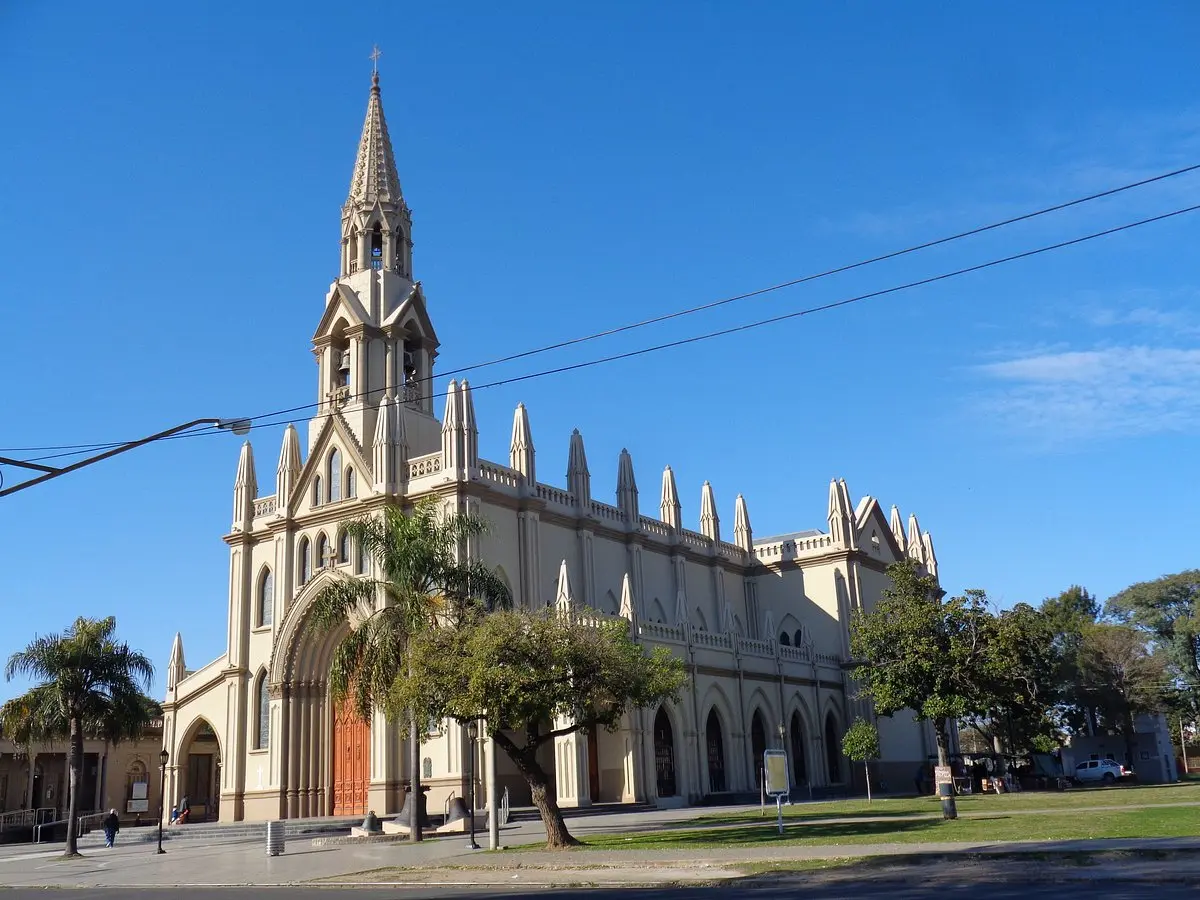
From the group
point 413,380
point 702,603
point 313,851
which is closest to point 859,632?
point 702,603

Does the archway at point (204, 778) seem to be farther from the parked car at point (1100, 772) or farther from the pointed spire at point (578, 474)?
the parked car at point (1100, 772)

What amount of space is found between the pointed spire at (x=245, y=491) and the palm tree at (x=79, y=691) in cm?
1047

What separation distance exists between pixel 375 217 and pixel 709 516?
22.4 m

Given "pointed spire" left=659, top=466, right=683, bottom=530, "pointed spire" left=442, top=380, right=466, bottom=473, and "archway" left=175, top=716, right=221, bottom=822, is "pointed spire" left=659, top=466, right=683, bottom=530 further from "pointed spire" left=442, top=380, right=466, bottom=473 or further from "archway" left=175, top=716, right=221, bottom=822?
"archway" left=175, top=716, right=221, bottom=822

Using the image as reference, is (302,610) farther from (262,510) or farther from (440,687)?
(440,687)

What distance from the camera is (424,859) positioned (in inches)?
1025

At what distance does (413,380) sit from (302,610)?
36.1 ft

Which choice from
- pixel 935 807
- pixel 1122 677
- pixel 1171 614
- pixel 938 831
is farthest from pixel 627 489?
pixel 1171 614

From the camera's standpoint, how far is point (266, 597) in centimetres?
4988

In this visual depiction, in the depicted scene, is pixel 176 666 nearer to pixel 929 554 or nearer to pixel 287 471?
pixel 287 471

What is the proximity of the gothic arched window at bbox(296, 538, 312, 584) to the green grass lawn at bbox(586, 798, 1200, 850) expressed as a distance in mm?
22698

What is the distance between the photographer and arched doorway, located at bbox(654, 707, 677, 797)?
148ft

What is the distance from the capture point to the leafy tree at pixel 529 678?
25.9 metres

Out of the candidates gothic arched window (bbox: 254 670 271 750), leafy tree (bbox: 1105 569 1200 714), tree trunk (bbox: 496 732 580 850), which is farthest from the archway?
leafy tree (bbox: 1105 569 1200 714)
